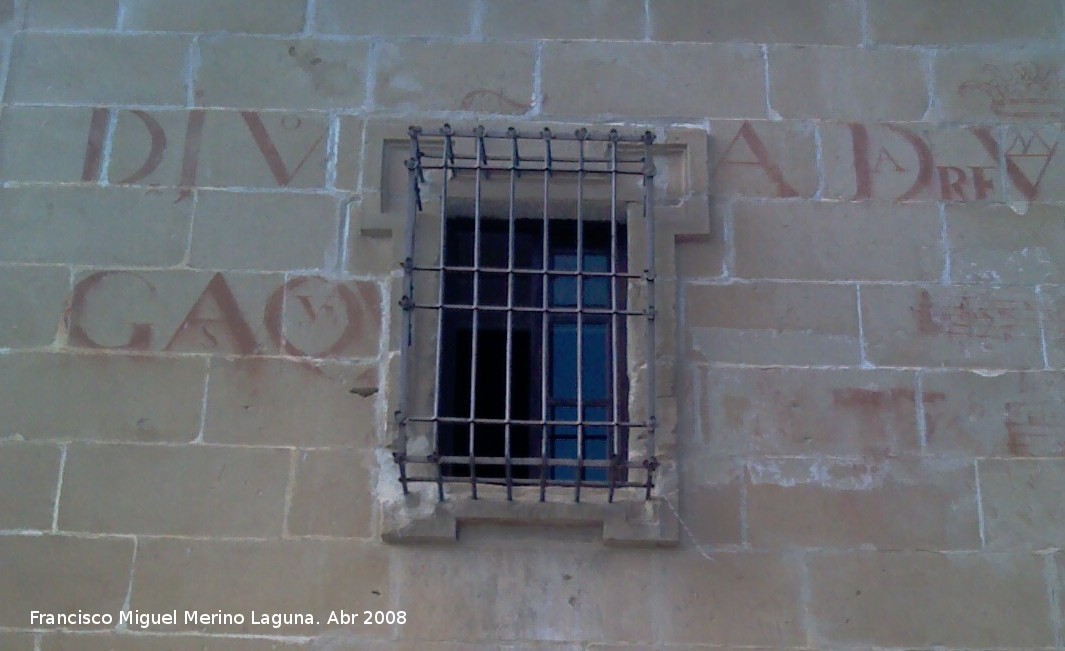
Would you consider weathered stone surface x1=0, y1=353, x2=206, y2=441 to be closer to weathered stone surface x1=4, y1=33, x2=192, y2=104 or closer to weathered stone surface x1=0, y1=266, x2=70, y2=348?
weathered stone surface x1=0, y1=266, x2=70, y2=348

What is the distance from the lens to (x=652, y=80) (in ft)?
15.3

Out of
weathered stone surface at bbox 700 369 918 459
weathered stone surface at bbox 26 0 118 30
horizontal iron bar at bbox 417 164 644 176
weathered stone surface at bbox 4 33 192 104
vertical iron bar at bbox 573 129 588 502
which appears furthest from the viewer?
weathered stone surface at bbox 26 0 118 30

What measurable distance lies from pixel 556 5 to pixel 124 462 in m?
2.36

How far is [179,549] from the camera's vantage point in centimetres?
394

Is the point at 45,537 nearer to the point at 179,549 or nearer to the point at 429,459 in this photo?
the point at 179,549

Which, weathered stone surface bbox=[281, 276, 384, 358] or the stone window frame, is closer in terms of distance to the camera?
the stone window frame

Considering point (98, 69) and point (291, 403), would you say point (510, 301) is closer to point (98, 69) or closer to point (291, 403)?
point (291, 403)

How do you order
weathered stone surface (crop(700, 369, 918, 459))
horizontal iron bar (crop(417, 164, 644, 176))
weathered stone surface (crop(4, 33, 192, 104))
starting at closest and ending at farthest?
weathered stone surface (crop(700, 369, 918, 459))
horizontal iron bar (crop(417, 164, 644, 176))
weathered stone surface (crop(4, 33, 192, 104))

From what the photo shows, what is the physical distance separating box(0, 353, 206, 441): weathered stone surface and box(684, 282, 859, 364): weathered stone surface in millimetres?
1748

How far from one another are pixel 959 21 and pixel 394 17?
7.29ft

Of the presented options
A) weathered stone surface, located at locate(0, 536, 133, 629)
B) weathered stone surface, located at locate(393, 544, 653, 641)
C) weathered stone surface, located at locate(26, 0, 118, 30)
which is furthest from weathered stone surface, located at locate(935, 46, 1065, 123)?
weathered stone surface, located at locate(0, 536, 133, 629)

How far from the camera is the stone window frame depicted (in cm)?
395

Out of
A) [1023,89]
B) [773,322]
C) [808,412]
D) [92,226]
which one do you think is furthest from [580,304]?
[1023,89]

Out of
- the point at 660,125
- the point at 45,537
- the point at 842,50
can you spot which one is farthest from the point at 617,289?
the point at 45,537
